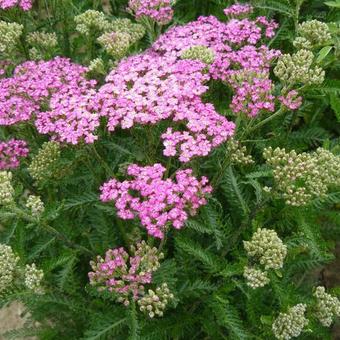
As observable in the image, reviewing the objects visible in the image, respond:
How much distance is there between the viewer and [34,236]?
370 centimetres

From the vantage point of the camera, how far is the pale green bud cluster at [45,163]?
313 cm

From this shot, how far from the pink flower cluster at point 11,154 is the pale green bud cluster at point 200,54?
1.24 meters

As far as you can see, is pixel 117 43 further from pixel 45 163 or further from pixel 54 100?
pixel 45 163

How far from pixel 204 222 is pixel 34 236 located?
139 centimetres

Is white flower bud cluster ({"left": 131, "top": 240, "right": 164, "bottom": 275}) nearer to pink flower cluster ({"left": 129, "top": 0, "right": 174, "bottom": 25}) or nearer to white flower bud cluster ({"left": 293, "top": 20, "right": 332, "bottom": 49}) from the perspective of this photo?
white flower bud cluster ({"left": 293, "top": 20, "right": 332, "bottom": 49})

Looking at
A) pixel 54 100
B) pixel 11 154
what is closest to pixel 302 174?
pixel 54 100

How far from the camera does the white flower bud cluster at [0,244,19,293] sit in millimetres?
2725

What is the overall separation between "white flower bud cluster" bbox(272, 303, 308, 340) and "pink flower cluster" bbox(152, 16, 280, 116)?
46.5 inches

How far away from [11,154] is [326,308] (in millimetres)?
2230

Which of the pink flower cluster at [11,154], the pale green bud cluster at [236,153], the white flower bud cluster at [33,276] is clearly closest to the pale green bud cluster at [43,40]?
the pink flower cluster at [11,154]

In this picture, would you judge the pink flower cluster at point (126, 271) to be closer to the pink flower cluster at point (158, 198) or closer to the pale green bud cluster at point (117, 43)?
the pink flower cluster at point (158, 198)

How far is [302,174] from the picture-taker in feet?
8.83

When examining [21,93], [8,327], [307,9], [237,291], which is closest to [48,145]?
[21,93]

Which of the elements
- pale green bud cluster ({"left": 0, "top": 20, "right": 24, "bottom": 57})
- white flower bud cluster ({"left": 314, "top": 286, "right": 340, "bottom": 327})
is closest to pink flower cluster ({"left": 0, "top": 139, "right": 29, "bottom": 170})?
pale green bud cluster ({"left": 0, "top": 20, "right": 24, "bottom": 57})
